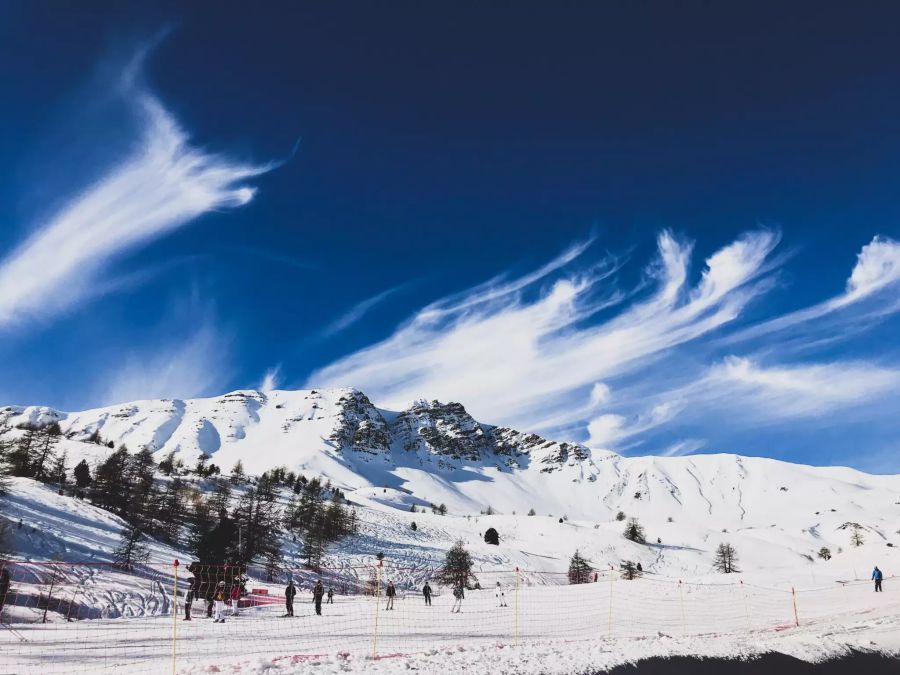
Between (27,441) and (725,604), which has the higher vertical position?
(27,441)

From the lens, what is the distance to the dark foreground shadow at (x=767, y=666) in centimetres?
1134

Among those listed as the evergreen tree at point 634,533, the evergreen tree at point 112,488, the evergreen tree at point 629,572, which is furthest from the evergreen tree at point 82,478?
the evergreen tree at point 634,533

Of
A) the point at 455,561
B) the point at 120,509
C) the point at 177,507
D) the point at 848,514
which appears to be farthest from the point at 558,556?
the point at 848,514

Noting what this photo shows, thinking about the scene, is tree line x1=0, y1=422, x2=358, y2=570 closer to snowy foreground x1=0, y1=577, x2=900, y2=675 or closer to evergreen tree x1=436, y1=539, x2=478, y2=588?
evergreen tree x1=436, y1=539, x2=478, y2=588

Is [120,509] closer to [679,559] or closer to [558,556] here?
[558,556]

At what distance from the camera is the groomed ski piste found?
12.2 m

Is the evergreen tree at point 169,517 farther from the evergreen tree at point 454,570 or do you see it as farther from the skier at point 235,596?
the skier at point 235,596

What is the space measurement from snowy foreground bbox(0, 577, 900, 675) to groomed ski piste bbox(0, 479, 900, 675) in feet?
0.22

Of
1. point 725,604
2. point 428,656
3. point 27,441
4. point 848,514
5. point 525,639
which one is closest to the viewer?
point 428,656

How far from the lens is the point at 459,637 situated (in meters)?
17.8

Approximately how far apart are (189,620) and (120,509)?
45418mm

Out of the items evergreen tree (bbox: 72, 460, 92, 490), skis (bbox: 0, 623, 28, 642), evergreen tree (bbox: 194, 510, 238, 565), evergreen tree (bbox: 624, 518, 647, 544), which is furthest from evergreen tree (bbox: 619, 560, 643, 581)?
evergreen tree (bbox: 72, 460, 92, 490)

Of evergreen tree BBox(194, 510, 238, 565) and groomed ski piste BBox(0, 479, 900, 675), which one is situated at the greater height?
evergreen tree BBox(194, 510, 238, 565)

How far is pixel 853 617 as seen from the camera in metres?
22.7
